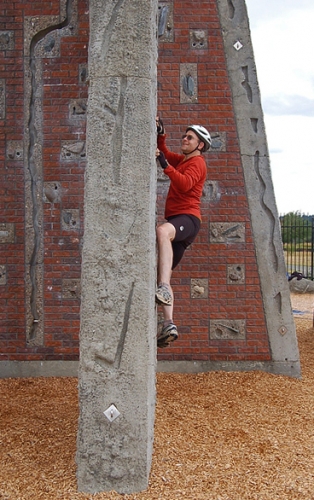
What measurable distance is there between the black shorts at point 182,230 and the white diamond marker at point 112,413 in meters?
1.59

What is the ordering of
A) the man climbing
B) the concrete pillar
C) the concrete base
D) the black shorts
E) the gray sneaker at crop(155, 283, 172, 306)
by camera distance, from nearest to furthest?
the concrete pillar, the gray sneaker at crop(155, 283, 172, 306), the man climbing, the black shorts, the concrete base

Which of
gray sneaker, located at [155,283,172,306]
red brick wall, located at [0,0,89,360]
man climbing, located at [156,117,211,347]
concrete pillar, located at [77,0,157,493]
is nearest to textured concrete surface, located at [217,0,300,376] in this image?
red brick wall, located at [0,0,89,360]

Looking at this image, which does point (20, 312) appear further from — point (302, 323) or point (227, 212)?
point (302, 323)

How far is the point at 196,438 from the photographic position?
5.28m

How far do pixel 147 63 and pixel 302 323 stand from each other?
9.23 m

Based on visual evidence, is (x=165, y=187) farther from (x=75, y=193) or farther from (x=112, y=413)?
(x=112, y=413)

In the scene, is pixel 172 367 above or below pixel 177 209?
Answer: below

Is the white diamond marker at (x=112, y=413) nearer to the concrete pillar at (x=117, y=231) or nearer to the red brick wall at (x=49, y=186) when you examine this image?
the concrete pillar at (x=117, y=231)

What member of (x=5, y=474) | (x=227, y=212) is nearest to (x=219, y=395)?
(x=227, y=212)

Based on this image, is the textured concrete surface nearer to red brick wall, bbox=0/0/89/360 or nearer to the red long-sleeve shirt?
red brick wall, bbox=0/0/89/360

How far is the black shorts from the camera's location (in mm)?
5207

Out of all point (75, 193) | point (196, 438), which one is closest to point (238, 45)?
point (75, 193)

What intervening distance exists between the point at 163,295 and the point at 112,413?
95 cm

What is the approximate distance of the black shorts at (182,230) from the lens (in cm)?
521
